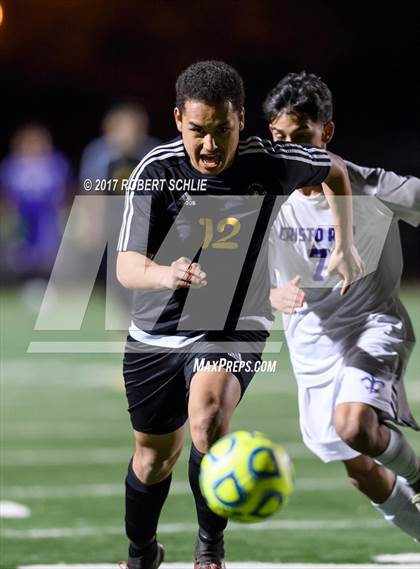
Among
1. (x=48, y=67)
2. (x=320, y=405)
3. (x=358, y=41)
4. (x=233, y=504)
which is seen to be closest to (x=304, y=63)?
(x=358, y=41)

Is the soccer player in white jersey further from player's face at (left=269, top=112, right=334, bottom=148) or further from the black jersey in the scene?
the black jersey

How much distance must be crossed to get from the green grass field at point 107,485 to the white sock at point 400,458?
431 mm

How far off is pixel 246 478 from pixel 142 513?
0.87 metres

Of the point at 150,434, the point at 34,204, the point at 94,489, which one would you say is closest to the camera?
the point at 150,434

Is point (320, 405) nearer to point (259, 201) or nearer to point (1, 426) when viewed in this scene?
point (259, 201)

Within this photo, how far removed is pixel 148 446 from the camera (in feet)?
16.1

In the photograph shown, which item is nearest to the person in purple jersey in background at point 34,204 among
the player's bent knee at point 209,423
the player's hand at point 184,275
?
the player's bent knee at point 209,423

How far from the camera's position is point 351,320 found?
5.45 metres

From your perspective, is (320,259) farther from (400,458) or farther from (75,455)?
(75,455)

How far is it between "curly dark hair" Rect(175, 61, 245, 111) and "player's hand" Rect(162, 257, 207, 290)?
70 centimetres

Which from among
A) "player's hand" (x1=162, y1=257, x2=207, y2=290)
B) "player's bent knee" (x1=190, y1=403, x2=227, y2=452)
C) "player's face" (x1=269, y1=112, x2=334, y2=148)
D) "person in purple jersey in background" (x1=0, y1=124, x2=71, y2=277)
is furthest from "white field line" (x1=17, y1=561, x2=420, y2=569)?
"person in purple jersey in background" (x1=0, y1=124, x2=71, y2=277)

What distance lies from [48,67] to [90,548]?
16.7 metres

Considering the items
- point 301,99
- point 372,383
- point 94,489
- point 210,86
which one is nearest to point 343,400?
point 372,383

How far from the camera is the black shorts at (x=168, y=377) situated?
4.71m
